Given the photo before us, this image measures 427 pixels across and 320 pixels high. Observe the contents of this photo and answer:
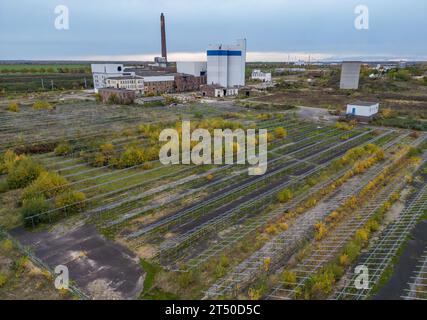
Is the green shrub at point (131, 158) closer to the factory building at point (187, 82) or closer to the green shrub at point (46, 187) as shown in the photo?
the green shrub at point (46, 187)

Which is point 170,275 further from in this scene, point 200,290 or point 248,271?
point 248,271

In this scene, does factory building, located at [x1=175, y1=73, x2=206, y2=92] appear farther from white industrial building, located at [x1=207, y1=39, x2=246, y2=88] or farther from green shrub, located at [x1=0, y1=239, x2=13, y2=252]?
green shrub, located at [x1=0, y1=239, x2=13, y2=252]

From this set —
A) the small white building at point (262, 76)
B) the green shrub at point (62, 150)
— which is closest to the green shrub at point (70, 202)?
the green shrub at point (62, 150)

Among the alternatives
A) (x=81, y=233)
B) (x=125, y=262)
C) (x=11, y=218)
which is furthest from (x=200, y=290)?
(x=11, y=218)

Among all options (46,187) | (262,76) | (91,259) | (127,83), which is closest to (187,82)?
(127,83)

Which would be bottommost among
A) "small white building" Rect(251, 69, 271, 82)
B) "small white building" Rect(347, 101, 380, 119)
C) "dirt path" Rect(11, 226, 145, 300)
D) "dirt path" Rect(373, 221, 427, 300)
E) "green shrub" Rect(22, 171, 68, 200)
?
"dirt path" Rect(11, 226, 145, 300)

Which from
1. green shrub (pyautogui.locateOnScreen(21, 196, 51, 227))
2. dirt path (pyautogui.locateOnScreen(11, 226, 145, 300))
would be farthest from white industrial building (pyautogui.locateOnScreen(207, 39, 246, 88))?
dirt path (pyautogui.locateOnScreen(11, 226, 145, 300))
